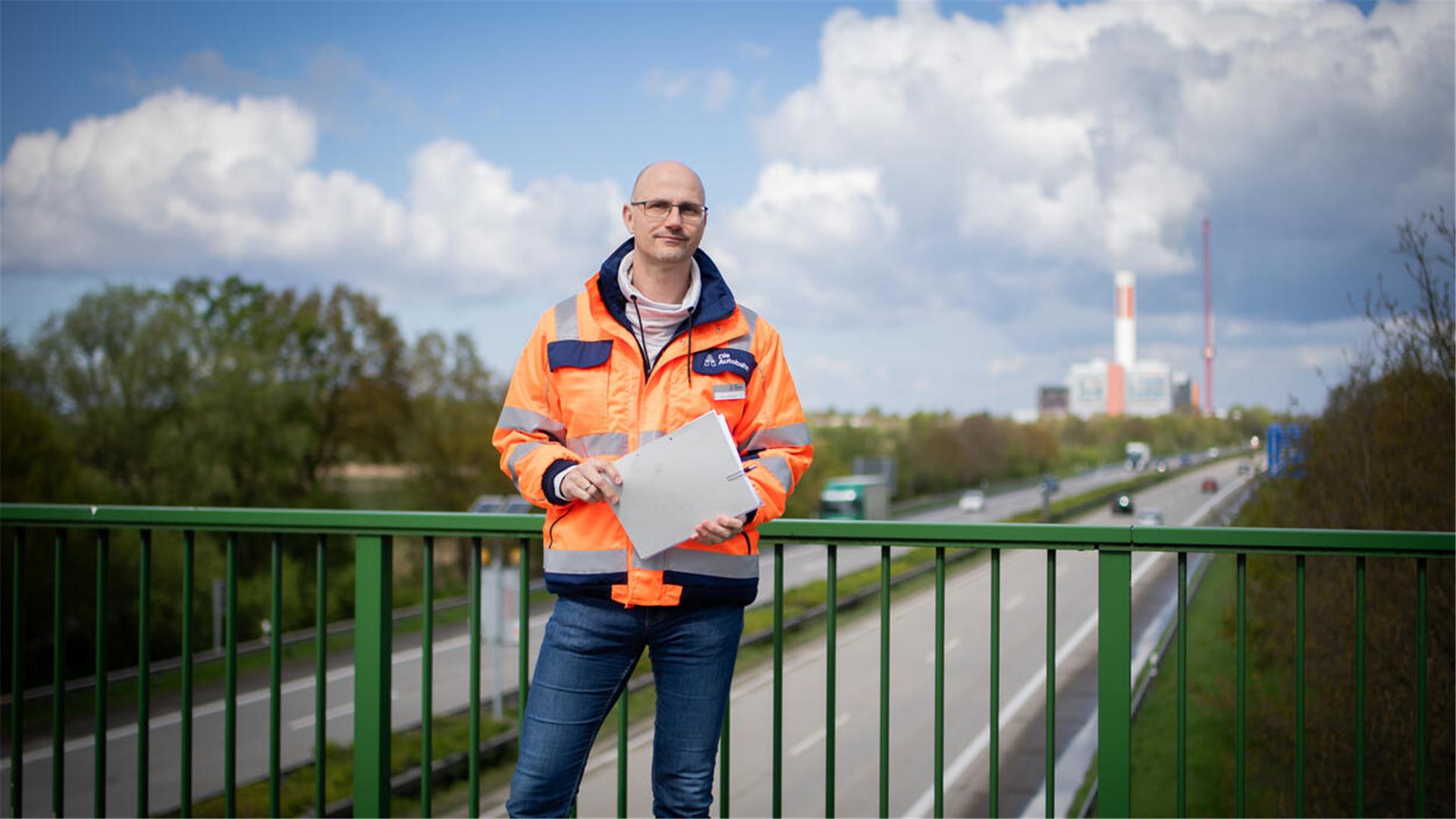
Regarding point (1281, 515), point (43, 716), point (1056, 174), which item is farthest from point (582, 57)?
point (1281, 515)

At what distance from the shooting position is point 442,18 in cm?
8188

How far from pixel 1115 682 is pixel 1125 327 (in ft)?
212

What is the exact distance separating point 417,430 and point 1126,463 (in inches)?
967

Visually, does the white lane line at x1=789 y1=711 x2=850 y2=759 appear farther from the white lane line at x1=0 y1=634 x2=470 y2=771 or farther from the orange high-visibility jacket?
the orange high-visibility jacket

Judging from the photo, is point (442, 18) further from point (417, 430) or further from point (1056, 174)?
point (417, 430)

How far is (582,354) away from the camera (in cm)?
187

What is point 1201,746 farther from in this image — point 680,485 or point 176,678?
point 680,485

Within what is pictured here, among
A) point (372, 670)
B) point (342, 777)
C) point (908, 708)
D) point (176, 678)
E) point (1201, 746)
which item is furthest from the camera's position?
point (908, 708)

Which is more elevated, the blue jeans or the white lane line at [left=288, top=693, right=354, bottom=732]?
the blue jeans

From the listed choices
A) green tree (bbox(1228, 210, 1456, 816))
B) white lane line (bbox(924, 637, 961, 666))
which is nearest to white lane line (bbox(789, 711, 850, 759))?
white lane line (bbox(924, 637, 961, 666))

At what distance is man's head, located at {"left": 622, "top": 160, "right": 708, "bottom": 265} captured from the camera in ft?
5.94

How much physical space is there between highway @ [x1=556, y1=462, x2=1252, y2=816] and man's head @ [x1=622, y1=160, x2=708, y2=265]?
1496 centimetres

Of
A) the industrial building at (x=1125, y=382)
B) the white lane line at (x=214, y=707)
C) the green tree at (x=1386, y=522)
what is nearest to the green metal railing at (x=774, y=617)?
the green tree at (x=1386, y=522)

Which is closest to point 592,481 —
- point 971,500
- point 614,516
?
point 614,516
